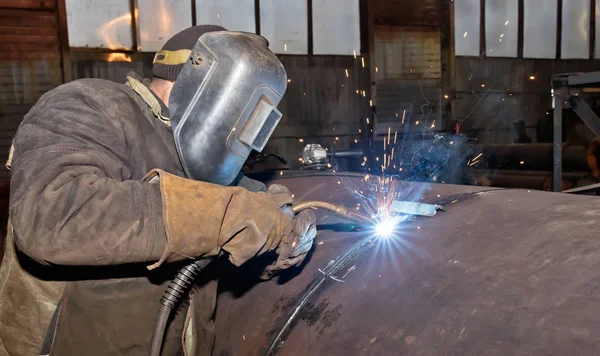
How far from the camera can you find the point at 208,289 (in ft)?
6.14

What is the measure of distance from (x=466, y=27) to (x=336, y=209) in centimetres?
949

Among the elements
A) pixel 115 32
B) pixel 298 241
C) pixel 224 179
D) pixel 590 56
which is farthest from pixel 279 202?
pixel 590 56

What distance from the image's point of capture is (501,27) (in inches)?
408

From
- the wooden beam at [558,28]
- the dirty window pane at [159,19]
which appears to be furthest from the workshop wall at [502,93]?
the dirty window pane at [159,19]

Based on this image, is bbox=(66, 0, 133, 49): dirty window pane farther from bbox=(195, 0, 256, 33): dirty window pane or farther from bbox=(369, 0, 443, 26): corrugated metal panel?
bbox=(369, 0, 443, 26): corrugated metal panel

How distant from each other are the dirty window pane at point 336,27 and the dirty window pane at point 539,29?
13.7ft

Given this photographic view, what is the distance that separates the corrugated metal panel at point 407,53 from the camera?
9218 mm

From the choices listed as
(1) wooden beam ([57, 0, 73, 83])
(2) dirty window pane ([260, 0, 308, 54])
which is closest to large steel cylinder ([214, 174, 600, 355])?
(1) wooden beam ([57, 0, 73, 83])

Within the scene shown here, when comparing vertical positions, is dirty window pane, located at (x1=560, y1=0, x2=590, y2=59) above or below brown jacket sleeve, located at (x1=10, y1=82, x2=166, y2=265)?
above

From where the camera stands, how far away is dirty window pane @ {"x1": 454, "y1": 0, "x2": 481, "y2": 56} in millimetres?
9930

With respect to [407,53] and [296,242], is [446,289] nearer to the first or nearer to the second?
[296,242]

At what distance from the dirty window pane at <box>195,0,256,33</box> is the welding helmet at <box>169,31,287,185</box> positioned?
6.48m

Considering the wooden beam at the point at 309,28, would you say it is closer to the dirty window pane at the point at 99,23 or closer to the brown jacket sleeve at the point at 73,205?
the dirty window pane at the point at 99,23

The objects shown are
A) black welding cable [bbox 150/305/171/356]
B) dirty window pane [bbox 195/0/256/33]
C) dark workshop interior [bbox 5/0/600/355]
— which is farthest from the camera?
dirty window pane [bbox 195/0/256/33]
